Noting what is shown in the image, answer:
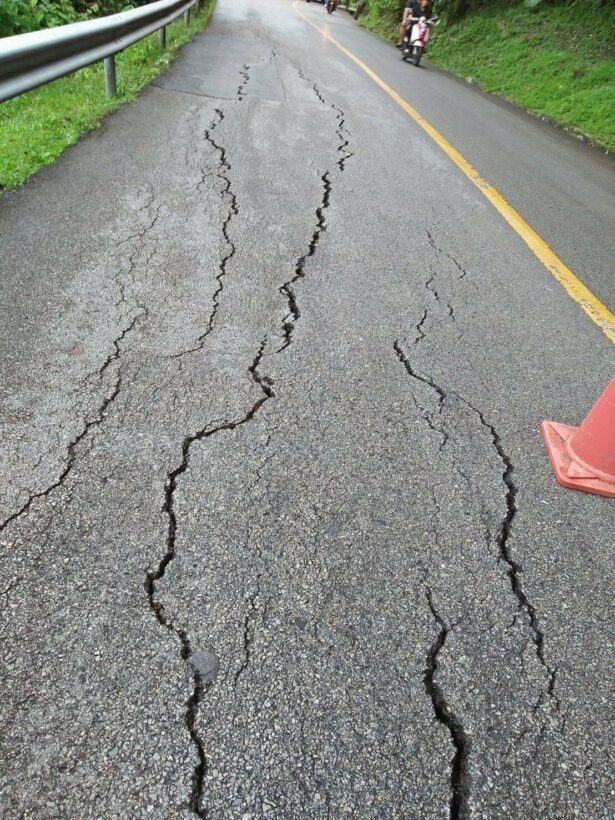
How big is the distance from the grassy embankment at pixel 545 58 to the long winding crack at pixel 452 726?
8610mm

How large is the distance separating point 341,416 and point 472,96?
32.9 feet

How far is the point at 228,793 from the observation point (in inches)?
56.2

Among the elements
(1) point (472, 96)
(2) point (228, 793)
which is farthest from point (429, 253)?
(1) point (472, 96)

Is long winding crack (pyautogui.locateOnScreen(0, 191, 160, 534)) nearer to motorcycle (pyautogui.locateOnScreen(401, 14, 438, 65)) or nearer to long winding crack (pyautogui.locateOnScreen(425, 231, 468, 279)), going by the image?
long winding crack (pyautogui.locateOnScreen(425, 231, 468, 279))

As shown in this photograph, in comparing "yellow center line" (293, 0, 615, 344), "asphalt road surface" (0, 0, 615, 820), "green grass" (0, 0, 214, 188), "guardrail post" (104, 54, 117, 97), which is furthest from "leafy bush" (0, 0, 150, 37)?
"yellow center line" (293, 0, 615, 344)

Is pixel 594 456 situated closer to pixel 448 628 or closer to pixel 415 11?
pixel 448 628

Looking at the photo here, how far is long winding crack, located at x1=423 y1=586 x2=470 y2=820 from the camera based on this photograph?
1490mm

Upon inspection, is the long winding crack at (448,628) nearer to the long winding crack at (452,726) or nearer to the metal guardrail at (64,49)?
the long winding crack at (452,726)

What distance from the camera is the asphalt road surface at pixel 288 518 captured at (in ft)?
4.98

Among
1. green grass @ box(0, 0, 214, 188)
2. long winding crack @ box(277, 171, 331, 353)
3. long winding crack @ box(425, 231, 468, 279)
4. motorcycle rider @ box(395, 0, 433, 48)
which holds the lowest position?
green grass @ box(0, 0, 214, 188)

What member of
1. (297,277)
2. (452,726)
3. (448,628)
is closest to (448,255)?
(297,277)

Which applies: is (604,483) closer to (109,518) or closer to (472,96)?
(109,518)

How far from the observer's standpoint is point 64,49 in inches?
194

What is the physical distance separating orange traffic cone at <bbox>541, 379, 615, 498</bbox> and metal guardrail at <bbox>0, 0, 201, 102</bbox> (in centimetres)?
401
